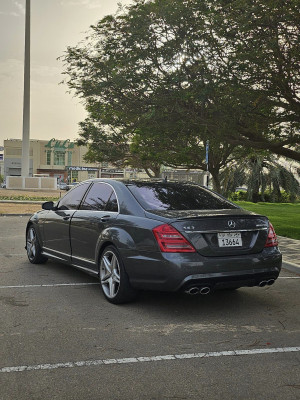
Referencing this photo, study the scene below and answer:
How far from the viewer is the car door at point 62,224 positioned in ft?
24.5

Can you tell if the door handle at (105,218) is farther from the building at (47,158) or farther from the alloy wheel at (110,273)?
the building at (47,158)

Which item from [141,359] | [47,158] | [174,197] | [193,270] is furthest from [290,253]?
[47,158]

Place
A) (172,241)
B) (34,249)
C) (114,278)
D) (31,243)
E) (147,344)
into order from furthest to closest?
(31,243)
(34,249)
(114,278)
(172,241)
(147,344)

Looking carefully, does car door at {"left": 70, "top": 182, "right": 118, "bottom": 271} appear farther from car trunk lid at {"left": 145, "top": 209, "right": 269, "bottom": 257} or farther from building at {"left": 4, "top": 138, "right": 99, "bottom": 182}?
building at {"left": 4, "top": 138, "right": 99, "bottom": 182}

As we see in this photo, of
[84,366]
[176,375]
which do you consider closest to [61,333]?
[84,366]

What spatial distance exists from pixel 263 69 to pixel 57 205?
23.9 feet

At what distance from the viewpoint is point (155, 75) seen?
14375 mm

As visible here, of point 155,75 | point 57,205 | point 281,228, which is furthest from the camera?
point 281,228

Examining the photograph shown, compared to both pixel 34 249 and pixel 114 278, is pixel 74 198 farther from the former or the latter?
pixel 114 278

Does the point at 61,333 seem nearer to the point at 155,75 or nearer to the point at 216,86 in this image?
the point at 216,86

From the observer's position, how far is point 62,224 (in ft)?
25.0

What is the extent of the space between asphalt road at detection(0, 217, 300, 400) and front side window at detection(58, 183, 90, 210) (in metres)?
1.22

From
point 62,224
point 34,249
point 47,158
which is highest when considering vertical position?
point 47,158

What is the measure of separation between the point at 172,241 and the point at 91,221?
63.9 inches
